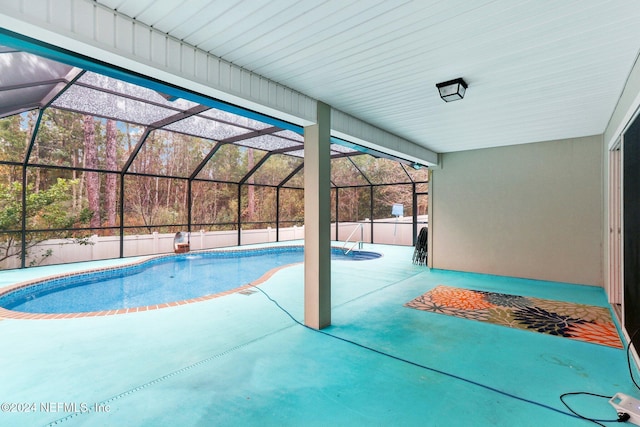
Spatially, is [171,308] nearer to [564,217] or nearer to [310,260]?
[310,260]

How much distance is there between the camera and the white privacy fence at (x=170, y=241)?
7520mm

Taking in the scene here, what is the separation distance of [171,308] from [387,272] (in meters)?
4.41

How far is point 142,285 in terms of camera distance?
20.5 feet

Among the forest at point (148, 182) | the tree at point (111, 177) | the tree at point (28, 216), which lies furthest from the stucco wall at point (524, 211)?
the tree at point (111, 177)

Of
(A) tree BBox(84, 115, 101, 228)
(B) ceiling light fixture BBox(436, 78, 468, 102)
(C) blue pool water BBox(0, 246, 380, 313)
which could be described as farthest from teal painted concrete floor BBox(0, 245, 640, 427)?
(A) tree BBox(84, 115, 101, 228)

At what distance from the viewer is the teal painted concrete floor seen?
6.74ft

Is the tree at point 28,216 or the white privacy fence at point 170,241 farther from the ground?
the tree at point 28,216

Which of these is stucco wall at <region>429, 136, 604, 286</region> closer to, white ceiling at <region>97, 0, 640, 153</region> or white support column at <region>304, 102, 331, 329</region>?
white ceiling at <region>97, 0, 640, 153</region>

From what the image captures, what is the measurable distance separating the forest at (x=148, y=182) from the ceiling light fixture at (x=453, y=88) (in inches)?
249

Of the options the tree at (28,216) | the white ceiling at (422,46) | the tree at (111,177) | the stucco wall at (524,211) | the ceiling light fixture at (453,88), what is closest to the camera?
the white ceiling at (422,46)

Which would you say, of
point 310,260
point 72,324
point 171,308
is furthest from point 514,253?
point 72,324

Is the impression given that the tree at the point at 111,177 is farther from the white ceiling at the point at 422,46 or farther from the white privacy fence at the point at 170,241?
the white ceiling at the point at 422,46

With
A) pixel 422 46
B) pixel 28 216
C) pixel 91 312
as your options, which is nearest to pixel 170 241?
pixel 28 216

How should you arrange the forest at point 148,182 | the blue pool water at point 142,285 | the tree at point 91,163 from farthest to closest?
the tree at point 91,163, the forest at point 148,182, the blue pool water at point 142,285
